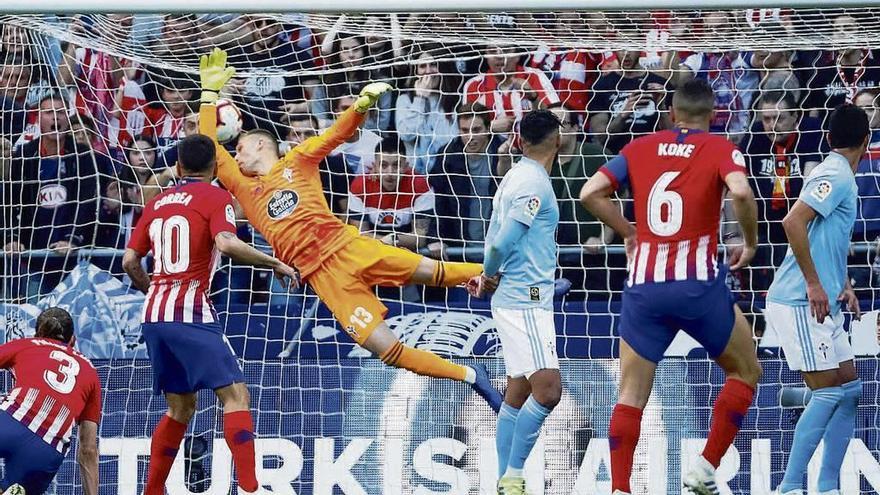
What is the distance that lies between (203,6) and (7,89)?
88.9 inches

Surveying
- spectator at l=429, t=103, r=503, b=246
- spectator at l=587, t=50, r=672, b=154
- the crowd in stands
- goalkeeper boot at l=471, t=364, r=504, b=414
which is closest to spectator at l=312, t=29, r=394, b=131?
the crowd in stands

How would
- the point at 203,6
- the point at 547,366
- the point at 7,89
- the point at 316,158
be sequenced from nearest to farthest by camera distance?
the point at 547,366
the point at 203,6
the point at 316,158
the point at 7,89

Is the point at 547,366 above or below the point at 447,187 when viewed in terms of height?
below

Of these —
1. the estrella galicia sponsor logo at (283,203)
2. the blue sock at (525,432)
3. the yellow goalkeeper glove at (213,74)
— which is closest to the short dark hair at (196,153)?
the yellow goalkeeper glove at (213,74)

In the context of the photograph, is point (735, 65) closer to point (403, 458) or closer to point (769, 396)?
point (769, 396)

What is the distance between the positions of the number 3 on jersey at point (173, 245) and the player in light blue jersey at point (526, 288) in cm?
160

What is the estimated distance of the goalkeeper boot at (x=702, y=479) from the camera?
269 inches

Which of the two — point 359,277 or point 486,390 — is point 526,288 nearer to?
point 486,390

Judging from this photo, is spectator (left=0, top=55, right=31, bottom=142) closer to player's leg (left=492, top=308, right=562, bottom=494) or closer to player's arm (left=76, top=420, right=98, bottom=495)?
player's arm (left=76, top=420, right=98, bottom=495)

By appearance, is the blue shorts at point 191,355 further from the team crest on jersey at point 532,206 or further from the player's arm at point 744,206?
the player's arm at point 744,206

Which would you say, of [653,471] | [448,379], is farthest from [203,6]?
[653,471]

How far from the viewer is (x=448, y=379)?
362 inches

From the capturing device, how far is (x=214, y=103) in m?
8.66

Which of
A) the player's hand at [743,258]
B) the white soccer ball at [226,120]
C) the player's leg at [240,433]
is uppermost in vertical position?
the white soccer ball at [226,120]
